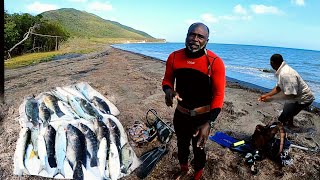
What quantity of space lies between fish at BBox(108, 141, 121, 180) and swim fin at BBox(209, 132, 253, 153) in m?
2.57

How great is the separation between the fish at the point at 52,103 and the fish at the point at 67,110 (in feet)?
0.31

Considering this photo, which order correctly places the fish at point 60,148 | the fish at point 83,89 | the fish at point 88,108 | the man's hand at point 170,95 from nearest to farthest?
the man's hand at point 170,95 → the fish at point 60,148 → the fish at point 88,108 → the fish at point 83,89

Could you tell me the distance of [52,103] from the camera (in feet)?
24.0

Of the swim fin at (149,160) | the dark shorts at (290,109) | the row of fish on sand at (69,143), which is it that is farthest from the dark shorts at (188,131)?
the dark shorts at (290,109)

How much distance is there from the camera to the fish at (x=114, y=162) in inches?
226

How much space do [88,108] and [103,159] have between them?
6.51 ft

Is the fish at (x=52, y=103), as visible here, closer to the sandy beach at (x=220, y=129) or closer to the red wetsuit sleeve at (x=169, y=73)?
the sandy beach at (x=220, y=129)

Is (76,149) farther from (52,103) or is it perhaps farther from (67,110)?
(52,103)

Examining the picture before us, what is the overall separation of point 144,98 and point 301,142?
538 centimetres

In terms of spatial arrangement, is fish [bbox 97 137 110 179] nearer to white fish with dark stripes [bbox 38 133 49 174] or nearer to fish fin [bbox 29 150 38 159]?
white fish with dark stripes [bbox 38 133 49 174]

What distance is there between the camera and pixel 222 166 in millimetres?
6074

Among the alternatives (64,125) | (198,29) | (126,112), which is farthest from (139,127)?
(198,29)

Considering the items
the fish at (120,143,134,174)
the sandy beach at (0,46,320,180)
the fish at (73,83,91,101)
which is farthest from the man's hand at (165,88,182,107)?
the fish at (73,83,91,101)

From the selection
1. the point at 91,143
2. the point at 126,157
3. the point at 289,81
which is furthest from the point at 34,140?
the point at 289,81
